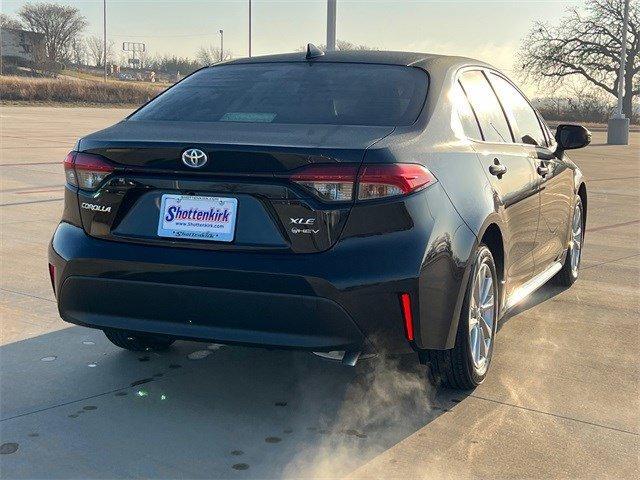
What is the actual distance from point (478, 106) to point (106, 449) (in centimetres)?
255

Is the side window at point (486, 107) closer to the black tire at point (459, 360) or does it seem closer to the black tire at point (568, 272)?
the black tire at point (459, 360)

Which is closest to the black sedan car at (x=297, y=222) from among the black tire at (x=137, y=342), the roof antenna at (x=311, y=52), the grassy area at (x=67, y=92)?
the roof antenna at (x=311, y=52)

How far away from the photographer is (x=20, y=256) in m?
6.75

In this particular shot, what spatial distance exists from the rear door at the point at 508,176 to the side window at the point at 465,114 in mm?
46

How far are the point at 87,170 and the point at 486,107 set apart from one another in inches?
86.0

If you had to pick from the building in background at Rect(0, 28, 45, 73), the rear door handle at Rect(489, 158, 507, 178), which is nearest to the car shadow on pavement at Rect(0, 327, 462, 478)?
the rear door handle at Rect(489, 158, 507, 178)

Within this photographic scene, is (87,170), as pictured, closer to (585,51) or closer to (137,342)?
(137,342)

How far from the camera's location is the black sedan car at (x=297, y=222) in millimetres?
3293

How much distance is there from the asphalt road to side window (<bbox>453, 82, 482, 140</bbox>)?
1215 millimetres

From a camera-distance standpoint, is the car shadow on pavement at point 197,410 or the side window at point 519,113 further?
the side window at point 519,113

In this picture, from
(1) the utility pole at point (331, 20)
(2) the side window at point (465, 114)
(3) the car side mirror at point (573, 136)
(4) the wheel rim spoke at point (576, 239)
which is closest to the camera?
(2) the side window at point (465, 114)

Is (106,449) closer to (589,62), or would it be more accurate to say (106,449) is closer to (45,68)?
(589,62)

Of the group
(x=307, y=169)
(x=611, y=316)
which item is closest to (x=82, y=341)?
(x=307, y=169)

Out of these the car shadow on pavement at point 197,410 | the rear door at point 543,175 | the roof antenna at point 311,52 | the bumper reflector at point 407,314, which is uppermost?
the roof antenna at point 311,52
